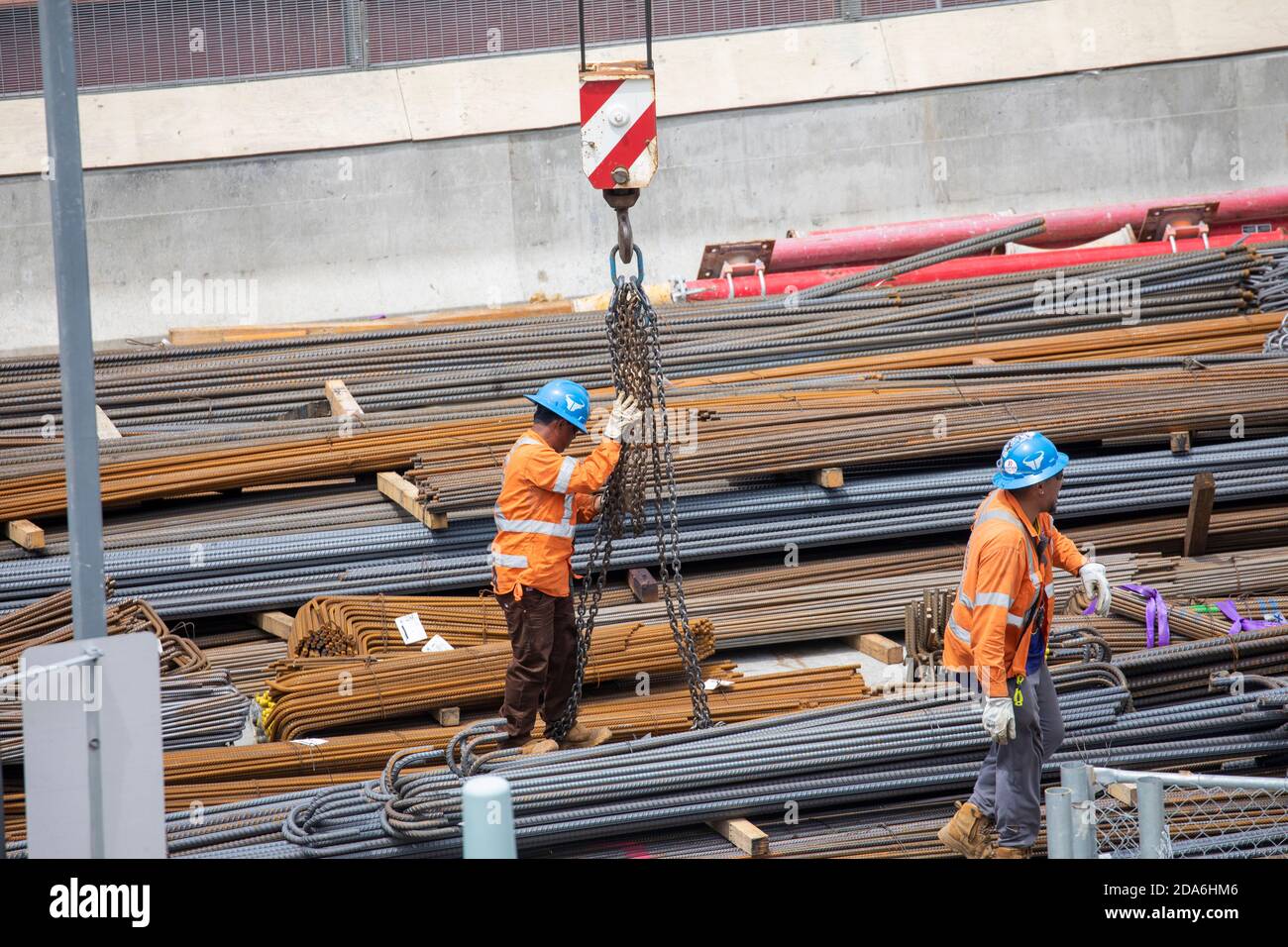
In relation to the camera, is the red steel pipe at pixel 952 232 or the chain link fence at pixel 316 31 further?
the chain link fence at pixel 316 31

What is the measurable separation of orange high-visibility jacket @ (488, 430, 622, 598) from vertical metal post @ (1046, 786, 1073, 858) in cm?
247

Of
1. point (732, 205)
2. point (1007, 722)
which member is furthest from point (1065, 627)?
point (732, 205)

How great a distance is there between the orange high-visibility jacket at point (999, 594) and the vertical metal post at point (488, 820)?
2591 mm

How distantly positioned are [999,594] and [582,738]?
2185 millimetres

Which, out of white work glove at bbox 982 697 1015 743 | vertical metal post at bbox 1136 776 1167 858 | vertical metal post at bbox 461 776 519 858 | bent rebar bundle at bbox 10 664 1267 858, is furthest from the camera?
bent rebar bundle at bbox 10 664 1267 858

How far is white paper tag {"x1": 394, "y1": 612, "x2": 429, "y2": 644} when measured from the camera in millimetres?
7570

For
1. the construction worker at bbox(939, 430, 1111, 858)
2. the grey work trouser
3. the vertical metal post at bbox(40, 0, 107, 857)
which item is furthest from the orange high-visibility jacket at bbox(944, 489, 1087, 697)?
the vertical metal post at bbox(40, 0, 107, 857)

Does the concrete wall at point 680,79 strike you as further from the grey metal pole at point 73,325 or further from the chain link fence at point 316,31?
the grey metal pole at point 73,325

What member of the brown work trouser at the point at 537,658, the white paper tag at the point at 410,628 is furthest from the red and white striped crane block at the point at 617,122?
the white paper tag at the point at 410,628

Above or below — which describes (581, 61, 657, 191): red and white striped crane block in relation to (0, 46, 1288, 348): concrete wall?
below

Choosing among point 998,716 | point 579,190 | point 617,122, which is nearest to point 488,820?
point 998,716

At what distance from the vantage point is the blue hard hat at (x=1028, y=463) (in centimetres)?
534

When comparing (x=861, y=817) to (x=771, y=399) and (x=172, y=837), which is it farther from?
(x=771, y=399)

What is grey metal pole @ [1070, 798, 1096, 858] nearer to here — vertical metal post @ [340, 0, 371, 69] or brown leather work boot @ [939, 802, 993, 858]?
brown leather work boot @ [939, 802, 993, 858]
